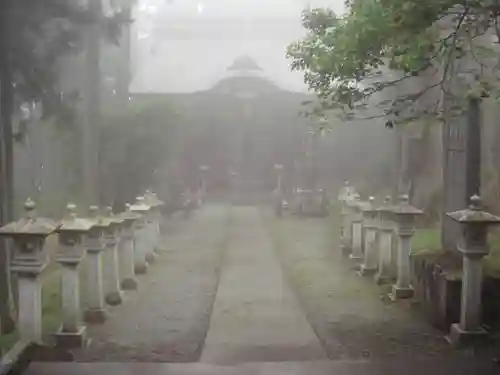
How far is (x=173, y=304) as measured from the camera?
3418 mm

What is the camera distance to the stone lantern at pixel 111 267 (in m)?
3.48

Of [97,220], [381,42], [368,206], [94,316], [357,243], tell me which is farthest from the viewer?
[357,243]

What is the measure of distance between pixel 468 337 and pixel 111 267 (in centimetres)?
188

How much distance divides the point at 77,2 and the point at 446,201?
2347mm

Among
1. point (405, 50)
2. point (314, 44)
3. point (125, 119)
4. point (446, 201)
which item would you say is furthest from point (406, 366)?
point (125, 119)

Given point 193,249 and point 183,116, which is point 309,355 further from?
point 183,116

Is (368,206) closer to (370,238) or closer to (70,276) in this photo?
(370,238)

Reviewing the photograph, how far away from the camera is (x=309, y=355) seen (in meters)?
2.68

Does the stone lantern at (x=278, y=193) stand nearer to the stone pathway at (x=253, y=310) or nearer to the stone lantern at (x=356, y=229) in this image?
the stone pathway at (x=253, y=310)

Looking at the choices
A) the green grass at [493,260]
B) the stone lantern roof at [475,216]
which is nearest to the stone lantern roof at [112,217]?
the stone lantern roof at [475,216]

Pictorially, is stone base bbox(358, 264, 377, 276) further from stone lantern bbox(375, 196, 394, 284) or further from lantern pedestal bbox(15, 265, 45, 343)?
lantern pedestal bbox(15, 265, 45, 343)

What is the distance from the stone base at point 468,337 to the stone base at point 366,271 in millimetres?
1199

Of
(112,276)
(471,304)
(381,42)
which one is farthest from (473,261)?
(112,276)

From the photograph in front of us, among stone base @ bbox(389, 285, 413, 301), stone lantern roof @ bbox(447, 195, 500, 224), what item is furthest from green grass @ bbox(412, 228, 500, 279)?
stone lantern roof @ bbox(447, 195, 500, 224)
